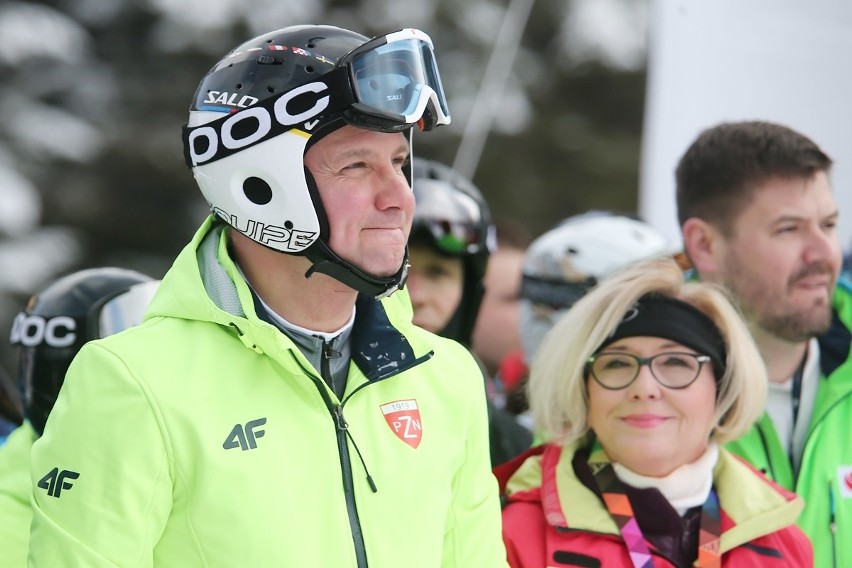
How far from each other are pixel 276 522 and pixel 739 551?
150 centimetres

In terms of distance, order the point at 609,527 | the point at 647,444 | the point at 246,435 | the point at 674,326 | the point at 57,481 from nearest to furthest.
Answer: the point at 57,481 < the point at 246,435 < the point at 609,527 < the point at 647,444 < the point at 674,326

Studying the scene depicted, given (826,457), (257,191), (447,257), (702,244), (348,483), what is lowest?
(826,457)

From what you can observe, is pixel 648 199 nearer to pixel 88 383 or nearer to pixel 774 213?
pixel 774 213

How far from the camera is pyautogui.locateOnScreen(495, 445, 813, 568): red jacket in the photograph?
332cm

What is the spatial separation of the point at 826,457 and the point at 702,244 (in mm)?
860

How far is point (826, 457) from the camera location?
371 cm

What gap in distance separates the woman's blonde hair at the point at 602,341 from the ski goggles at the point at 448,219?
833 millimetres

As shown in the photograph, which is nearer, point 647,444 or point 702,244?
point 647,444

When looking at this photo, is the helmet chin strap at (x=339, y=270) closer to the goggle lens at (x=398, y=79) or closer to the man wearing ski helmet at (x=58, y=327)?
the goggle lens at (x=398, y=79)

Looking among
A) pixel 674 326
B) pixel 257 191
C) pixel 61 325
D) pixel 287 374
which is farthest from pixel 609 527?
pixel 61 325

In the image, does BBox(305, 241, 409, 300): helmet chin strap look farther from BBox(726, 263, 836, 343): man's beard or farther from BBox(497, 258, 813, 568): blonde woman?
BBox(726, 263, 836, 343): man's beard

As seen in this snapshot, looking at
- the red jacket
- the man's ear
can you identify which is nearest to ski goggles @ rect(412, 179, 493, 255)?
the man's ear

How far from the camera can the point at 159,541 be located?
2.44 m

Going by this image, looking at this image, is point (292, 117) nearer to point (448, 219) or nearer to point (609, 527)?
point (609, 527)
